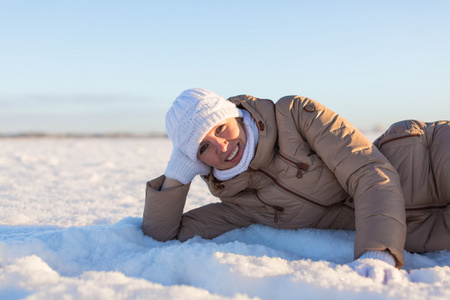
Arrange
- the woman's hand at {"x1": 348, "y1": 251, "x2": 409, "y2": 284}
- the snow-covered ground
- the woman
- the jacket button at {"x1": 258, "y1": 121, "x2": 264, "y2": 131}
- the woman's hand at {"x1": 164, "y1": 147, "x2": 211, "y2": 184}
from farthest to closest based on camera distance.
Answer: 1. the woman's hand at {"x1": 164, "y1": 147, "x2": 211, "y2": 184}
2. the jacket button at {"x1": 258, "y1": 121, "x2": 264, "y2": 131}
3. the woman
4. the woman's hand at {"x1": 348, "y1": 251, "x2": 409, "y2": 284}
5. the snow-covered ground

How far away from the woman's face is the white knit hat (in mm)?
36

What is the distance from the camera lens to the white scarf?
190cm

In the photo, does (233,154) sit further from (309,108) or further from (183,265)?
(183,265)

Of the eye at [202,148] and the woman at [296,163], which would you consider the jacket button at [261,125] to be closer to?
the woman at [296,163]

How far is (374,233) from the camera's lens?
4.94 feet

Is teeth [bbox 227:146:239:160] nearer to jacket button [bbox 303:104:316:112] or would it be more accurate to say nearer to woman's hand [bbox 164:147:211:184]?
woman's hand [bbox 164:147:211:184]

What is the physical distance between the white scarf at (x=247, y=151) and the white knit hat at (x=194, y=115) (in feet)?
0.23

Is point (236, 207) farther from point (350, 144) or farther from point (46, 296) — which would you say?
point (46, 296)

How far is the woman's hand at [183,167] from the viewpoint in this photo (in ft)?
6.74

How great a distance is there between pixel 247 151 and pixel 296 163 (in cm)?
25

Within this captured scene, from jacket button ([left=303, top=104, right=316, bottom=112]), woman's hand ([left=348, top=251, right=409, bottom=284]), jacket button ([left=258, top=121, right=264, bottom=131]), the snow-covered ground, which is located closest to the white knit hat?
jacket button ([left=258, top=121, right=264, bottom=131])

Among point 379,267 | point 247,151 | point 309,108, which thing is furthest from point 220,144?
point 379,267

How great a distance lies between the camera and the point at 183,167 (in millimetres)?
2062

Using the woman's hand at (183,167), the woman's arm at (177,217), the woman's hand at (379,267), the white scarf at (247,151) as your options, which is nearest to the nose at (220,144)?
the white scarf at (247,151)
